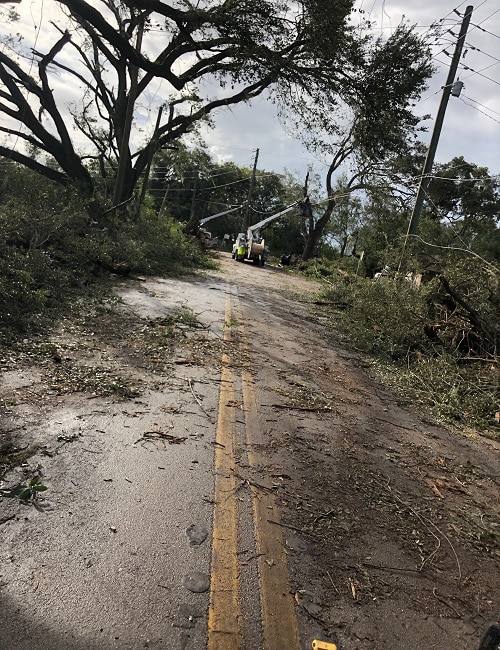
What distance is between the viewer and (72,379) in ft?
18.5

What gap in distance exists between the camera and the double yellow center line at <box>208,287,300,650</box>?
99.4 inches

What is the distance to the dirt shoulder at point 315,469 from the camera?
2.85 meters

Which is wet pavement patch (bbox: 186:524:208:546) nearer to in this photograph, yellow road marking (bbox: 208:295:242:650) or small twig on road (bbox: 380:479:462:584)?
yellow road marking (bbox: 208:295:242:650)

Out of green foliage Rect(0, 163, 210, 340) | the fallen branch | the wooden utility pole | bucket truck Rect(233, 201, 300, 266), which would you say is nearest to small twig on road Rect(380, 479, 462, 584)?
the fallen branch

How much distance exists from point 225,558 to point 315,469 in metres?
1.59

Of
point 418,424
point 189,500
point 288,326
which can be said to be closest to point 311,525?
point 189,500

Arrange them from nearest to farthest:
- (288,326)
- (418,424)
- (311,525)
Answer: (311,525)
(418,424)
(288,326)

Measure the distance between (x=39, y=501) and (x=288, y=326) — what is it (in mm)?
8706

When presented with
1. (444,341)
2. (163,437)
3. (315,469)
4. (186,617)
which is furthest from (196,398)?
(444,341)

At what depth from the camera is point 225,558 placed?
306 centimetres

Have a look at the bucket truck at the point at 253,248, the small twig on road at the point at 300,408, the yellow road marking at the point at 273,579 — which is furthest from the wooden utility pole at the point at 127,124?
the yellow road marking at the point at 273,579

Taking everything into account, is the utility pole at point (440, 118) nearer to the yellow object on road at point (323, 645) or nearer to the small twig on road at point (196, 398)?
the small twig on road at point (196, 398)

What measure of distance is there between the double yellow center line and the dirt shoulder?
8cm

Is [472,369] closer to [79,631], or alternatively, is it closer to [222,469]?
[222,469]
